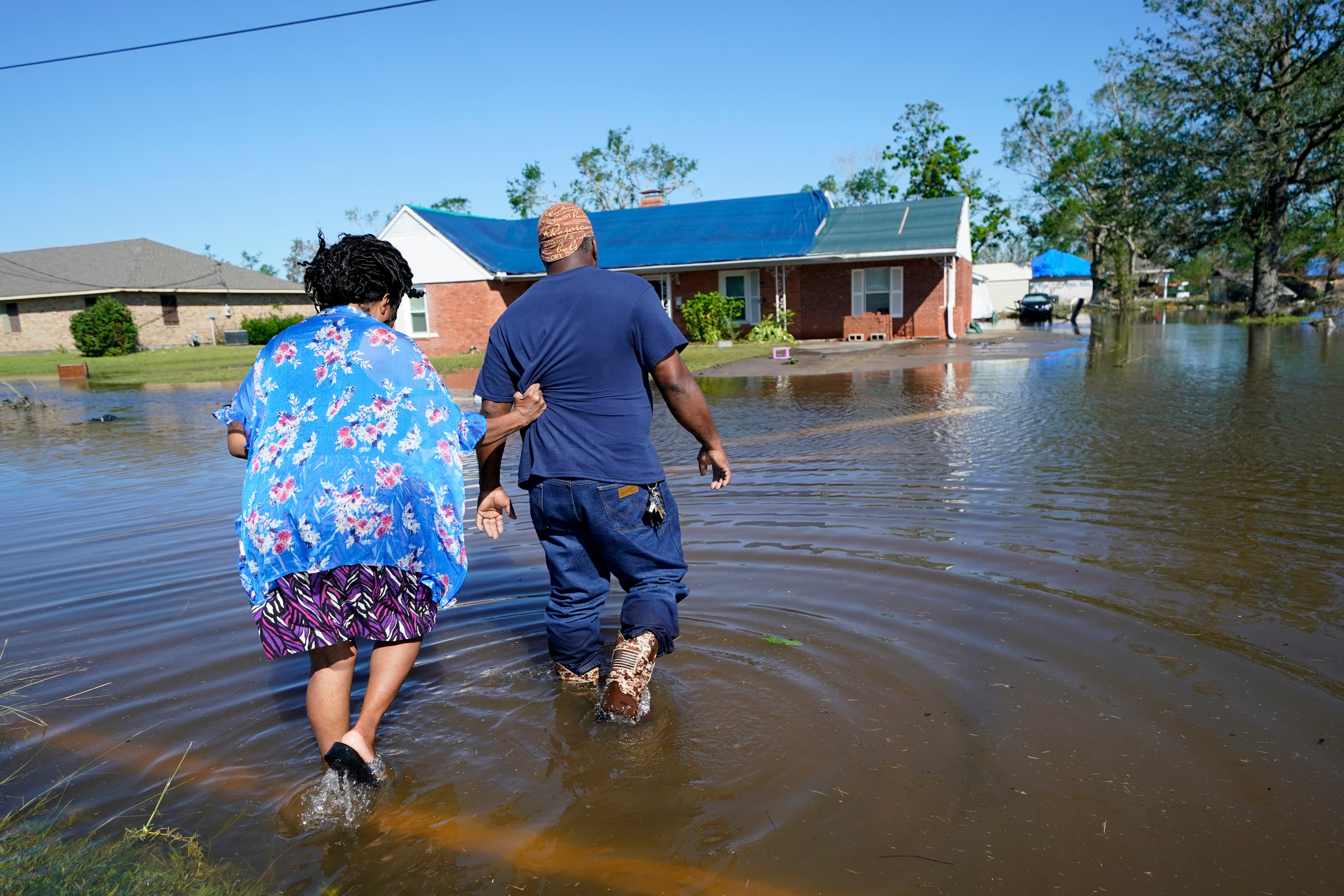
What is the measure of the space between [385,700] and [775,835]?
1.28 meters

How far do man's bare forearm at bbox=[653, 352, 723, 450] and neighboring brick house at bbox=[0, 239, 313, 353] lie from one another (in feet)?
147

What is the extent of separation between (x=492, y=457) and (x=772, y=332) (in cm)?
2508

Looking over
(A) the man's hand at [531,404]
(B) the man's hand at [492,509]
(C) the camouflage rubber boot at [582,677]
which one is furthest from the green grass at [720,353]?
(A) the man's hand at [531,404]

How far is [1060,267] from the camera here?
5812 centimetres

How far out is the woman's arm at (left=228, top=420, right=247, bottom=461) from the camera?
2.80 metres

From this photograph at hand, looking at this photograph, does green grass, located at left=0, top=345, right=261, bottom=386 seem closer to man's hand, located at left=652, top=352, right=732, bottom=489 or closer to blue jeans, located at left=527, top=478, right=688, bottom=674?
blue jeans, located at left=527, top=478, right=688, bottom=674

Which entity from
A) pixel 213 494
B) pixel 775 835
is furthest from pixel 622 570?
pixel 213 494

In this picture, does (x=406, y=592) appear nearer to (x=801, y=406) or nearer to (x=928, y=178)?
(x=801, y=406)

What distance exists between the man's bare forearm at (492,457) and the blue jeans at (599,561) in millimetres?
143

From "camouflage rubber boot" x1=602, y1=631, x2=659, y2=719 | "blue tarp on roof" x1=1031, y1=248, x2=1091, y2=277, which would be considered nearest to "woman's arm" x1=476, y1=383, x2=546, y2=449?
"camouflage rubber boot" x1=602, y1=631, x2=659, y2=719

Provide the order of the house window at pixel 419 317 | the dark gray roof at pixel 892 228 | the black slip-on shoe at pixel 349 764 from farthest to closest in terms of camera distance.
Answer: the house window at pixel 419 317, the dark gray roof at pixel 892 228, the black slip-on shoe at pixel 349 764

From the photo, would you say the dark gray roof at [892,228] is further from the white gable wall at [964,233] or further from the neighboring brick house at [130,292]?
the neighboring brick house at [130,292]

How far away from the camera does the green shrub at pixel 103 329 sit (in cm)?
3609

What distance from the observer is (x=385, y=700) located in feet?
9.44
